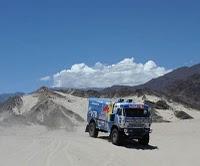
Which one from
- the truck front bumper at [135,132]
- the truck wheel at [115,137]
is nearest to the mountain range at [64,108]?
the truck wheel at [115,137]

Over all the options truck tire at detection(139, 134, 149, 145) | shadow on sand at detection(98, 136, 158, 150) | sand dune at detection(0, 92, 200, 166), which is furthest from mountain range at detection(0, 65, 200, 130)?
truck tire at detection(139, 134, 149, 145)

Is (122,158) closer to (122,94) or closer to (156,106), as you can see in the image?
(156,106)

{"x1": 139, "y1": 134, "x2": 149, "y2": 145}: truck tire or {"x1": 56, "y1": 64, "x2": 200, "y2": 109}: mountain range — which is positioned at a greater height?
{"x1": 56, "y1": 64, "x2": 200, "y2": 109}: mountain range

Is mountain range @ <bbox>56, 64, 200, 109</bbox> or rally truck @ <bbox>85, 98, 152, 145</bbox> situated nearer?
rally truck @ <bbox>85, 98, 152, 145</bbox>

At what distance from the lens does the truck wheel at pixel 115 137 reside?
31.0 metres

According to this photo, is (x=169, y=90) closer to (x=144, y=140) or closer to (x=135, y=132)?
(x=144, y=140)

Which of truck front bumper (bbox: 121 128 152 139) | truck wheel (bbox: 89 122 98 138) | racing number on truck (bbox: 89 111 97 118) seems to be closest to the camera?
truck front bumper (bbox: 121 128 152 139)

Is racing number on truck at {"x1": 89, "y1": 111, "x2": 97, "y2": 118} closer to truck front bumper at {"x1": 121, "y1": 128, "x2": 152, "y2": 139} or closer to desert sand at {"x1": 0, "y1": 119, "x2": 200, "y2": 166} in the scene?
desert sand at {"x1": 0, "y1": 119, "x2": 200, "y2": 166}

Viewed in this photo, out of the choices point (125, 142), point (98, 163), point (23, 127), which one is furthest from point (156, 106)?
point (98, 163)

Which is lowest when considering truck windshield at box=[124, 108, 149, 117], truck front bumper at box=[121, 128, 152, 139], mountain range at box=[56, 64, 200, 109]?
truck front bumper at box=[121, 128, 152, 139]

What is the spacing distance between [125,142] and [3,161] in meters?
10.5

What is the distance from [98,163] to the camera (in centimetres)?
2292

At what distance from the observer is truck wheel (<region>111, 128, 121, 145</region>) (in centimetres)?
3105

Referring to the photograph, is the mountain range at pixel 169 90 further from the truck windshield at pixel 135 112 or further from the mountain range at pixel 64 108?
the truck windshield at pixel 135 112
